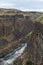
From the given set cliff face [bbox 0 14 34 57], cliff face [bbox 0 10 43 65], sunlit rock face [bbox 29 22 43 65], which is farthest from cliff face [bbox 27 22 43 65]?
cliff face [bbox 0 14 34 57]

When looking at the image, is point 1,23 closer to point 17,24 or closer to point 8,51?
point 17,24

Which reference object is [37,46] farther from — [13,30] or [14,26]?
[14,26]

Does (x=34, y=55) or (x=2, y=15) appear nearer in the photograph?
(x=34, y=55)

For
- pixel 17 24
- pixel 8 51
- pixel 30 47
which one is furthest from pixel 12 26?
pixel 30 47

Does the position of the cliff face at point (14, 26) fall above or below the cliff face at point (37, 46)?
below

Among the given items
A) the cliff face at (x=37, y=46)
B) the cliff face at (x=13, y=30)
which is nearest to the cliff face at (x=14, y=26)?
the cliff face at (x=13, y=30)

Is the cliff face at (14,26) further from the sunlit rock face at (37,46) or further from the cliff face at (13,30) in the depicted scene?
the sunlit rock face at (37,46)

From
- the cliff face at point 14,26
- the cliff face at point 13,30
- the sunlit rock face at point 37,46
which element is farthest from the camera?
the cliff face at point 14,26

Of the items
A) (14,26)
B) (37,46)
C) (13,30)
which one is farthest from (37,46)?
(14,26)

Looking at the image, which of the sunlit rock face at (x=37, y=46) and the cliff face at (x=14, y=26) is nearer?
the sunlit rock face at (x=37, y=46)

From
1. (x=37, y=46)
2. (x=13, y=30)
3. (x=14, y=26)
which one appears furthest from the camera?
(x=14, y=26)

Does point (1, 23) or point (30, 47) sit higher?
point (30, 47)
